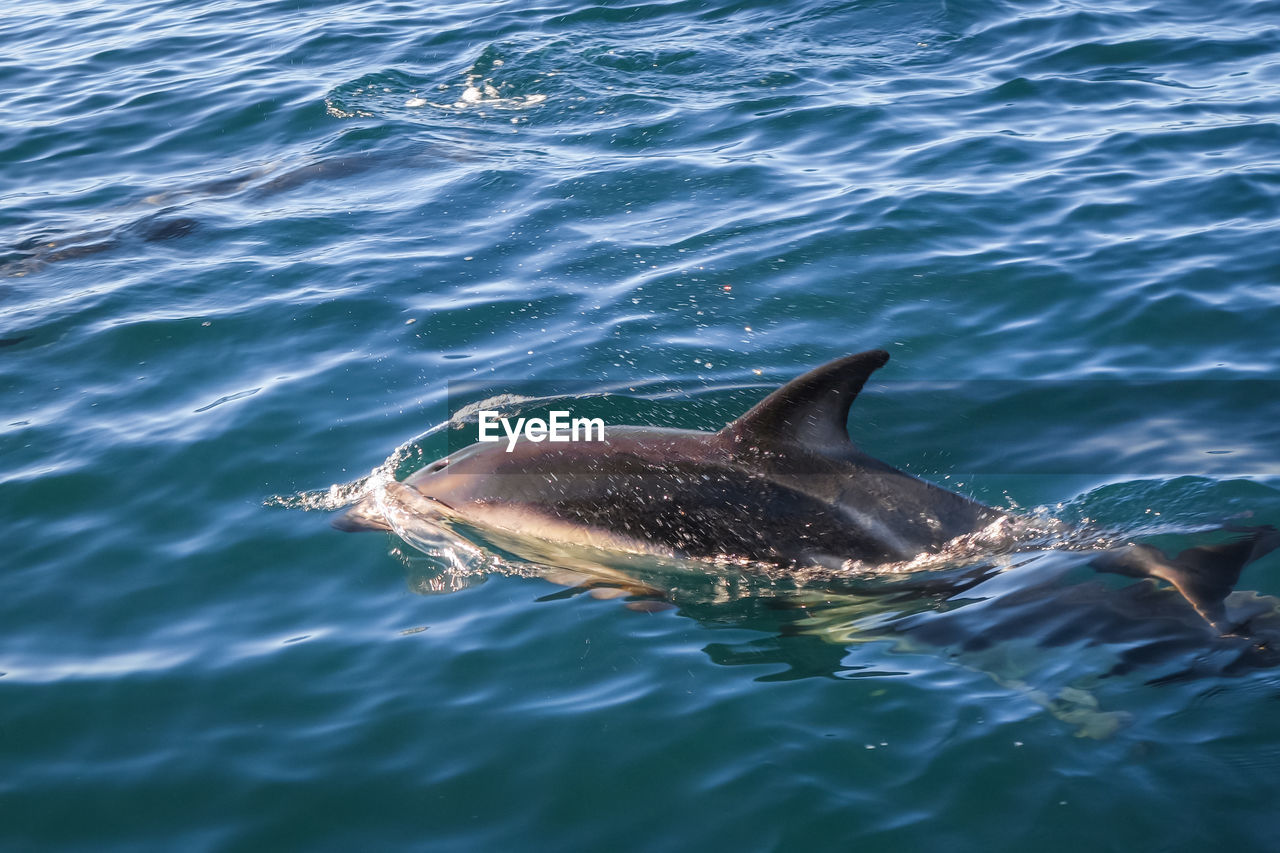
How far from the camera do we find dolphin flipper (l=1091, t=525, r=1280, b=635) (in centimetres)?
607

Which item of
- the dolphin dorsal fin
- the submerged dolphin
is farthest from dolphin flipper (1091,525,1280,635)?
the dolphin dorsal fin

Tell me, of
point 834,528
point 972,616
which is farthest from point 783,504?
point 972,616

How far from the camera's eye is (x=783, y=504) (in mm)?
6586

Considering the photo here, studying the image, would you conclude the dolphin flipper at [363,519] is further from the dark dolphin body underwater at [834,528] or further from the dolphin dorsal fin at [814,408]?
the dolphin dorsal fin at [814,408]

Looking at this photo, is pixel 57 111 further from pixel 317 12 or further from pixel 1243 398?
pixel 1243 398

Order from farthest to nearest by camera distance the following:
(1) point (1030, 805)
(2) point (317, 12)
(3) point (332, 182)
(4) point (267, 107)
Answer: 1. (2) point (317, 12)
2. (4) point (267, 107)
3. (3) point (332, 182)
4. (1) point (1030, 805)

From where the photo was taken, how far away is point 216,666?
6.38 meters

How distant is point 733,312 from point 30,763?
244 inches

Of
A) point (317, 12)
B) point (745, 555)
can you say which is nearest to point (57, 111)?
point (317, 12)

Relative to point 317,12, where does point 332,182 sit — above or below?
below

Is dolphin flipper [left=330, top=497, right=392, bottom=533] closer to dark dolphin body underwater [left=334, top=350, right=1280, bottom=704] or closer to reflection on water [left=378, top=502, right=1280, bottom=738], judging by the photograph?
dark dolphin body underwater [left=334, top=350, right=1280, bottom=704]

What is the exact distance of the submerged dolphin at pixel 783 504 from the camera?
6.27m

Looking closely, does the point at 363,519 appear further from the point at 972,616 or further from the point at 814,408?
the point at 972,616

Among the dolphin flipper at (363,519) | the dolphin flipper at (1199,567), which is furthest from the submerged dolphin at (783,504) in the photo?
the dolphin flipper at (363,519)
